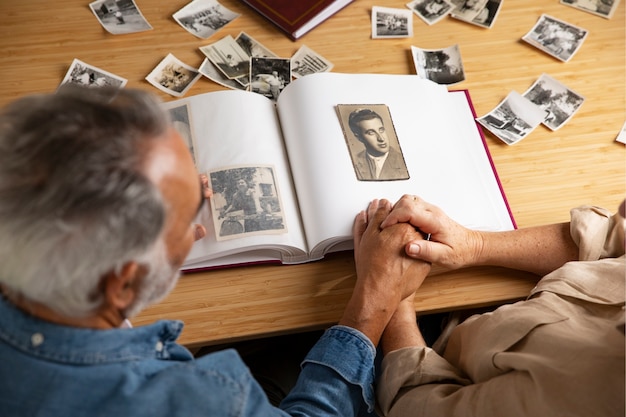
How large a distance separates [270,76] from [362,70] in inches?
8.6

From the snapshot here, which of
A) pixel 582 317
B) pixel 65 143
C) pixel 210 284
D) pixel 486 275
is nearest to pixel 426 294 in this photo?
pixel 486 275

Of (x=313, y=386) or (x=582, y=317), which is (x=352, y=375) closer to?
(x=313, y=386)

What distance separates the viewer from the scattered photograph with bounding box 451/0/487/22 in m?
1.59

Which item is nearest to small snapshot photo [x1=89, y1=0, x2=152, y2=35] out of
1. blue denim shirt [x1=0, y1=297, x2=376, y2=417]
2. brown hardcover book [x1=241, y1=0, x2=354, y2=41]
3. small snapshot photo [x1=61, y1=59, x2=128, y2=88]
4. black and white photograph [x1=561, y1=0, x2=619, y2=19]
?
small snapshot photo [x1=61, y1=59, x2=128, y2=88]

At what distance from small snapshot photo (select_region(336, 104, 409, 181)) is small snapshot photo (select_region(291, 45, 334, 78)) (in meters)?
0.20

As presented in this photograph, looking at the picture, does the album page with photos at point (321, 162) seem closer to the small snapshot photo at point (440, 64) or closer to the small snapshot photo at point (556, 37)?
the small snapshot photo at point (440, 64)

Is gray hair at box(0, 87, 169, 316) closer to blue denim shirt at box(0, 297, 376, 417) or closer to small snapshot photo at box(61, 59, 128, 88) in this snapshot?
blue denim shirt at box(0, 297, 376, 417)

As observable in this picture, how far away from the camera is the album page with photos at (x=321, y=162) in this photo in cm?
115

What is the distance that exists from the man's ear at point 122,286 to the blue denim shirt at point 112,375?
4 centimetres

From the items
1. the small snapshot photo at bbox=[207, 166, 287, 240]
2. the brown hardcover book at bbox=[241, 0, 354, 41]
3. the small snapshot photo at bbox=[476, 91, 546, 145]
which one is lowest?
the small snapshot photo at bbox=[207, 166, 287, 240]

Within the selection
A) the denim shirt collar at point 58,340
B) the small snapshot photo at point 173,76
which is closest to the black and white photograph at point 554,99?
the small snapshot photo at point 173,76

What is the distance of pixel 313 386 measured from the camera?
1.05 m

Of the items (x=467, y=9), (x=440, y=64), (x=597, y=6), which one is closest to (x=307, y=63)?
(x=440, y=64)

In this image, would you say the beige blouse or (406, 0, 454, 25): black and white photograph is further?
(406, 0, 454, 25): black and white photograph
